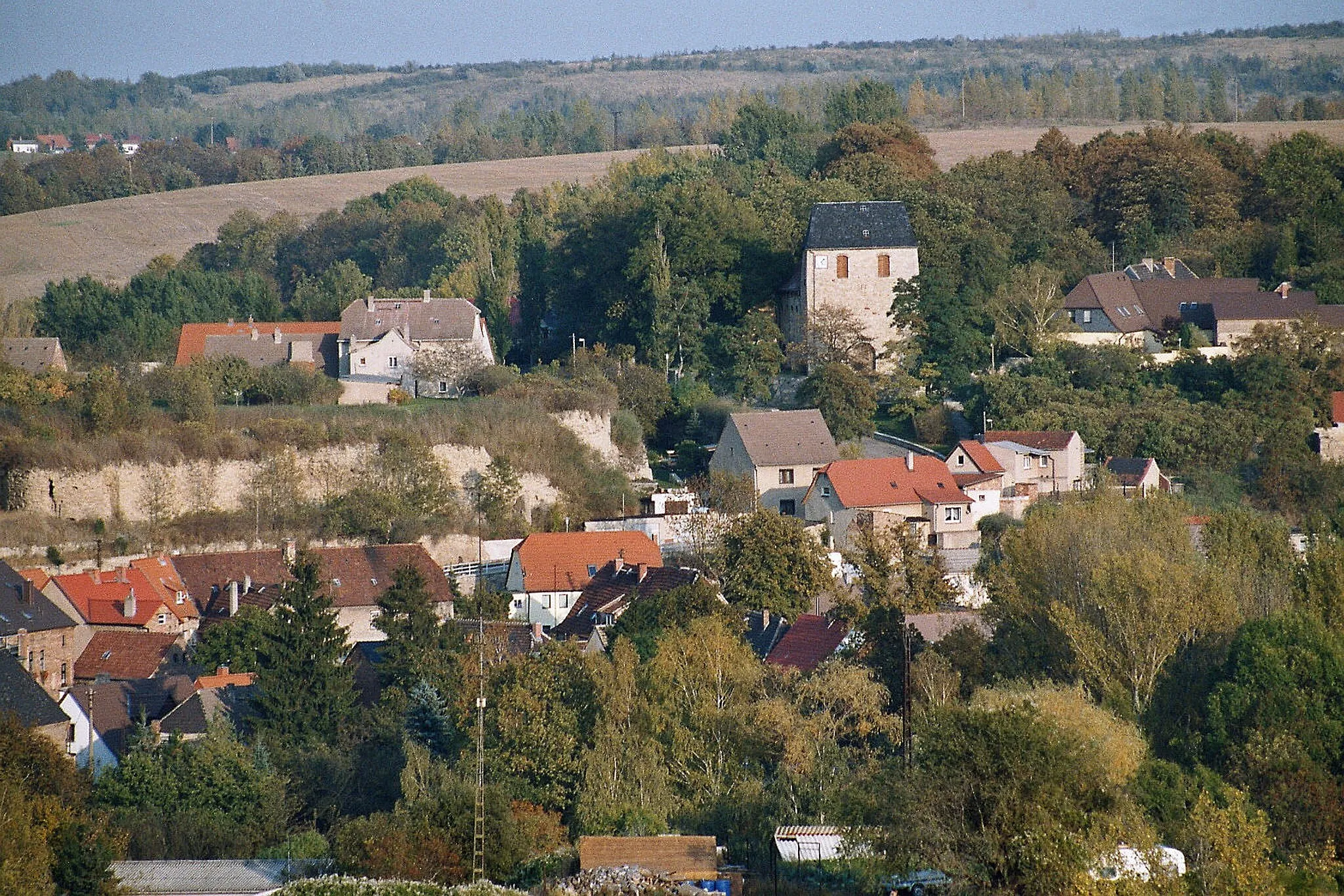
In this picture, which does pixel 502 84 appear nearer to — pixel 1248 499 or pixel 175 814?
pixel 1248 499

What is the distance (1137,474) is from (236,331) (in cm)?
1952

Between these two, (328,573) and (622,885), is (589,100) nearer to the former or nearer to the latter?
(328,573)

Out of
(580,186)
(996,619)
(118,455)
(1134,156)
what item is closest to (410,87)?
(580,186)

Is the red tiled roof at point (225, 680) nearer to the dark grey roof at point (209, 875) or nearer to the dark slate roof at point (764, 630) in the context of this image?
the dark slate roof at point (764, 630)

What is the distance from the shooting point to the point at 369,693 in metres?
24.9

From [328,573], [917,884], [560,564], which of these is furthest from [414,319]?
[917,884]

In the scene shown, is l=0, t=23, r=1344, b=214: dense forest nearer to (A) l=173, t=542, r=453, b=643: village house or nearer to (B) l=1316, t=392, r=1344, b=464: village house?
(B) l=1316, t=392, r=1344, b=464: village house

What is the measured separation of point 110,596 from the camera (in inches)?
1132

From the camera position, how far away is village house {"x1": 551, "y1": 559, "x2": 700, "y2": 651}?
86.6ft

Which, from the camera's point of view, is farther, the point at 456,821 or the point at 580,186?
the point at 580,186

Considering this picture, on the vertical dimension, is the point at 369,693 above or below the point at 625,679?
below

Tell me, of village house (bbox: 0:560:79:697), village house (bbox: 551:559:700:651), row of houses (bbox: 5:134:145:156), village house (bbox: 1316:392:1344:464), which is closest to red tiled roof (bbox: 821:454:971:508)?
village house (bbox: 551:559:700:651)

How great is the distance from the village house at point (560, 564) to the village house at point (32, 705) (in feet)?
27.0

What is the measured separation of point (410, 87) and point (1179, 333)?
4846 inches
